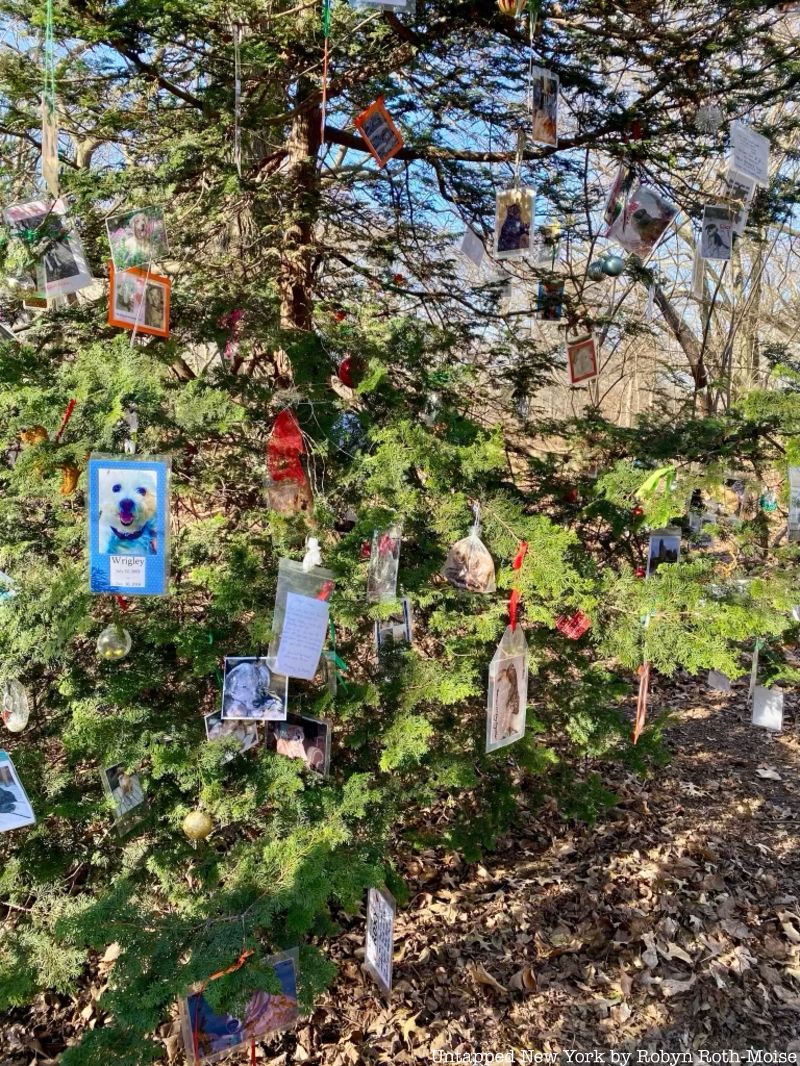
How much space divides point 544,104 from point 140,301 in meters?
1.99

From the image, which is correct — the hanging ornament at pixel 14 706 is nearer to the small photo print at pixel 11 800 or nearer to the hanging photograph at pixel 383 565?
the small photo print at pixel 11 800

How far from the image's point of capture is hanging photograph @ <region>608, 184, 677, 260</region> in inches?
131

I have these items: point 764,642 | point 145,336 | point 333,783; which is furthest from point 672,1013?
point 145,336

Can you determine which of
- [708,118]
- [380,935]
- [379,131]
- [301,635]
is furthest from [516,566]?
[708,118]

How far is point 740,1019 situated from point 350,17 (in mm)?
4199

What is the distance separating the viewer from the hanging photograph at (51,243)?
2.29 metres

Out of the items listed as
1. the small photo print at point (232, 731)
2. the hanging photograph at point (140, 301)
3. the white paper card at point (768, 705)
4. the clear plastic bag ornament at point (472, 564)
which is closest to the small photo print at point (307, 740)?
the small photo print at point (232, 731)

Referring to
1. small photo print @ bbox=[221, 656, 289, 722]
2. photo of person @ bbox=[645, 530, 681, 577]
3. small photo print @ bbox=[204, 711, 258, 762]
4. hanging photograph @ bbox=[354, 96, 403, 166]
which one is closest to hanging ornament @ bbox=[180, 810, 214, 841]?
small photo print @ bbox=[204, 711, 258, 762]

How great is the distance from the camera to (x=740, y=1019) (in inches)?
112

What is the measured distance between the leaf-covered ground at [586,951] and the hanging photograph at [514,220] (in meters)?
3.13

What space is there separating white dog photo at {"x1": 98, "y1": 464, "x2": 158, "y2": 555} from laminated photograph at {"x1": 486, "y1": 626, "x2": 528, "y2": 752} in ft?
3.47

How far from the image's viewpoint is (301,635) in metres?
2.03

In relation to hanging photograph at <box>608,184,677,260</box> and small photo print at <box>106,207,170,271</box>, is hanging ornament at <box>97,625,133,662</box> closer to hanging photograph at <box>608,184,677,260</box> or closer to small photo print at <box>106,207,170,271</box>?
small photo print at <box>106,207,170,271</box>

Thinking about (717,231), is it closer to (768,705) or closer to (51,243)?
(768,705)
